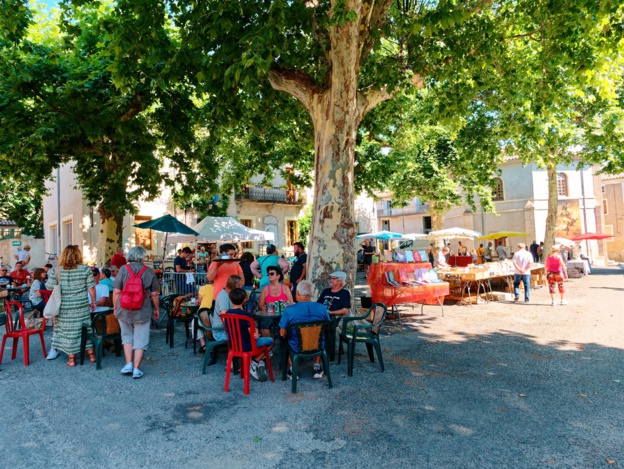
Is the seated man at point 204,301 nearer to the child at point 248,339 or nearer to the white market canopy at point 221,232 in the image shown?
the child at point 248,339

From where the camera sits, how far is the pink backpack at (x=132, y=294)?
221 inches

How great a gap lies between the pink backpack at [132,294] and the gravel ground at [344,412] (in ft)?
3.11

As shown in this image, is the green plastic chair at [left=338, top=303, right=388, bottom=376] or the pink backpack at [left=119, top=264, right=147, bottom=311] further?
the green plastic chair at [left=338, top=303, right=388, bottom=376]

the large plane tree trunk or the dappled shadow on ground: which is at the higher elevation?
the large plane tree trunk

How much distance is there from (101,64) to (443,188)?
1731 centimetres

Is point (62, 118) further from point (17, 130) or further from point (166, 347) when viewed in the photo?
point (166, 347)

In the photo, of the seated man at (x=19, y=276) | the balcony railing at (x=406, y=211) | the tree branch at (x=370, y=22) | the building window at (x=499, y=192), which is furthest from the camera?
the balcony railing at (x=406, y=211)

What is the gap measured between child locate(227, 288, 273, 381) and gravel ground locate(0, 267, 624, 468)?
0.16 m

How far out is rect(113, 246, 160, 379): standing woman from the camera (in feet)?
18.9

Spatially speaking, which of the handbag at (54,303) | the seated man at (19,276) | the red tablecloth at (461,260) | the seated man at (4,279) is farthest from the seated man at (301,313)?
the red tablecloth at (461,260)

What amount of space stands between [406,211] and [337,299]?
42437mm

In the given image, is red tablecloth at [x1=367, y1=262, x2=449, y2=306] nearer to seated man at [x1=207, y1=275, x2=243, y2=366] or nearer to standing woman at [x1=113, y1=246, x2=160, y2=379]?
seated man at [x1=207, y1=275, x2=243, y2=366]

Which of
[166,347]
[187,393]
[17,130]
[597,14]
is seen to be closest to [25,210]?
[17,130]

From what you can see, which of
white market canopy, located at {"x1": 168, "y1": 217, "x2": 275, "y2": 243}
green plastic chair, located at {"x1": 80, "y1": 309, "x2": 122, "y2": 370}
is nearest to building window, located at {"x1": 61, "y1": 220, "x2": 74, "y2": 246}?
white market canopy, located at {"x1": 168, "y1": 217, "x2": 275, "y2": 243}
